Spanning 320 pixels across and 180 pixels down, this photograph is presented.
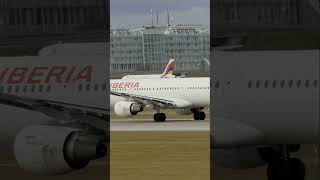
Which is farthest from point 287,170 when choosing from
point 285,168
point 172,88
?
point 172,88

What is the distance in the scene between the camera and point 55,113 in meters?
12.0

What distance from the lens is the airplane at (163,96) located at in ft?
162

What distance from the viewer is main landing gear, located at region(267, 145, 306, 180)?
582 inches

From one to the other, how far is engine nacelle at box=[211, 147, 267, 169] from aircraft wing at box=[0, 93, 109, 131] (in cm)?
280

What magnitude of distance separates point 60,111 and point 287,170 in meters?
5.69

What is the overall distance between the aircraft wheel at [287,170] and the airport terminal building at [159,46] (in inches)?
4795

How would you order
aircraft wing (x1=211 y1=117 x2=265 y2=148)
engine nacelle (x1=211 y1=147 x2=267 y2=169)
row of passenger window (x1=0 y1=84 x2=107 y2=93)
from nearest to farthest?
1. aircraft wing (x1=211 y1=117 x2=265 y2=148)
2. row of passenger window (x1=0 y1=84 x2=107 y2=93)
3. engine nacelle (x1=211 y1=147 x2=267 y2=169)

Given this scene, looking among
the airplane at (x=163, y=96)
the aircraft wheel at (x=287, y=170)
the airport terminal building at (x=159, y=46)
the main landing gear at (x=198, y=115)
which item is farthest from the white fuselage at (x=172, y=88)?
the airport terminal building at (x=159, y=46)

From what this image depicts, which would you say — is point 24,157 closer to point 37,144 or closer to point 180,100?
point 37,144

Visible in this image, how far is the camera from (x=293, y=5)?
10398 millimetres

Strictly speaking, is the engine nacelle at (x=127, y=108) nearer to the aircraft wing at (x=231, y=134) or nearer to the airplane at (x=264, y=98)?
the airplane at (x=264, y=98)

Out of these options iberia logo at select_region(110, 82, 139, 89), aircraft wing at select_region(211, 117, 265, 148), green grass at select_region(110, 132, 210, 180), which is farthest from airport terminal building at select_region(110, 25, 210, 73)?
aircraft wing at select_region(211, 117, 265, 148)

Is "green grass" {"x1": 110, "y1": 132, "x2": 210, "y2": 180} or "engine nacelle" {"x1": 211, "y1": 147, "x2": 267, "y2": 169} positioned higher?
"engine nacelle" {"x1": 211, "y1": 147, "x2": 267, "y2": 169}

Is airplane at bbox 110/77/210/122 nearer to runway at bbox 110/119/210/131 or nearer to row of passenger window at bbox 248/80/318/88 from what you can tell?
runway at bbox 110/119/210/131
